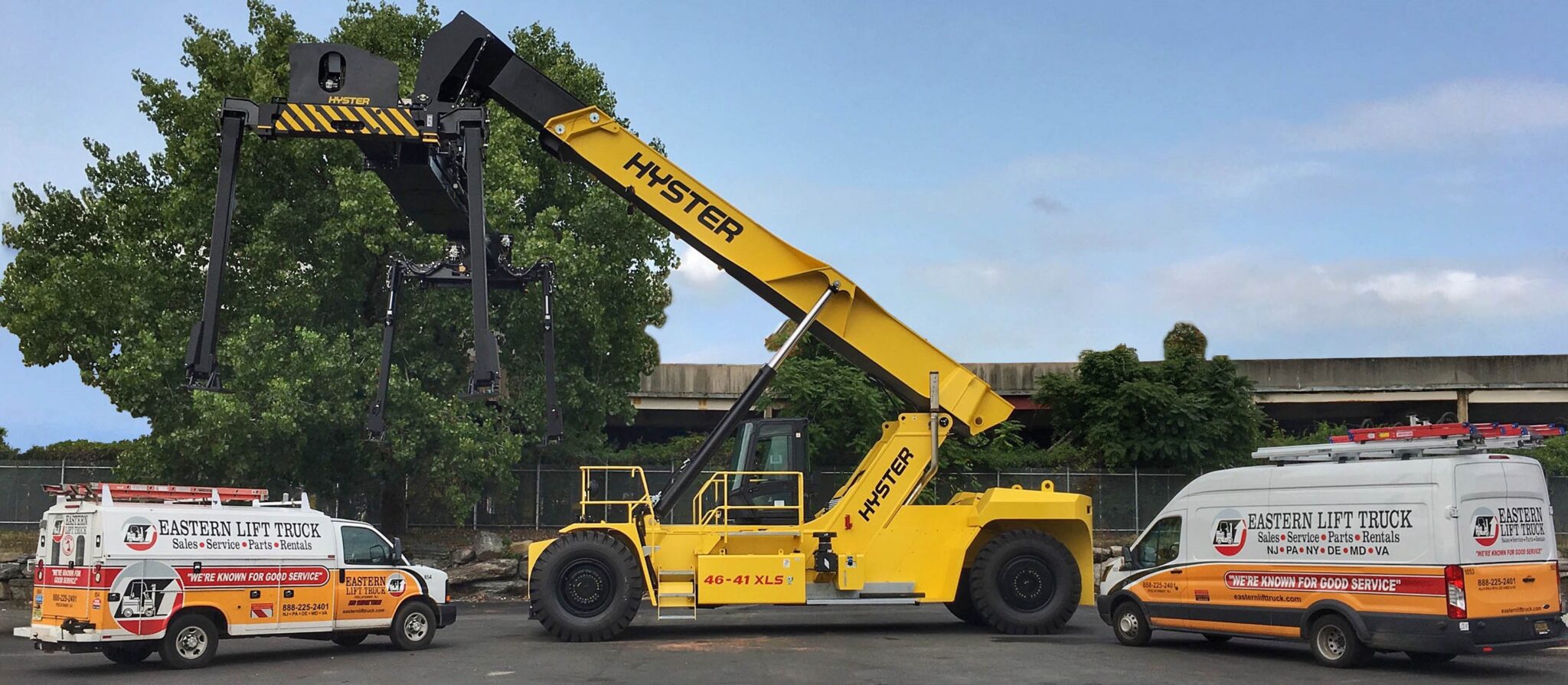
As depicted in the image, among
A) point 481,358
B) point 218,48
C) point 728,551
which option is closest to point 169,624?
point 481,358

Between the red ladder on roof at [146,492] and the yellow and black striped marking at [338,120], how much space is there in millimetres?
4441

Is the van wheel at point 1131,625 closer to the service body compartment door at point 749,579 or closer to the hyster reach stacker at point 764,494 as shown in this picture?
the hyster reach stacker at point 764,494

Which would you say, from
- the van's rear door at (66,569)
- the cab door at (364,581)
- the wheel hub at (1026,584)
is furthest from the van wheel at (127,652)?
the wheel hub at (1026,584)

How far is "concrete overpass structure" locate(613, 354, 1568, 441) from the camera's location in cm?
3791

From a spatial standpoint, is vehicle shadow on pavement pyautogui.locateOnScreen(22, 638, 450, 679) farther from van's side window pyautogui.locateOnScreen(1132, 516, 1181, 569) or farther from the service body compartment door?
van's side window pyautogui.locateOnScreen(1132, 516, 1181, 569)

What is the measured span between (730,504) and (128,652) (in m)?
7.75

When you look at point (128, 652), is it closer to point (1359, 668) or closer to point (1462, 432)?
point (1359, 668)

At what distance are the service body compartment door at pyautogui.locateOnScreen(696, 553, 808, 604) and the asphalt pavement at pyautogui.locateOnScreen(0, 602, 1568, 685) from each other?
580 mm

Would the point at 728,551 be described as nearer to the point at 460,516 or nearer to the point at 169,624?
the point at 169,624

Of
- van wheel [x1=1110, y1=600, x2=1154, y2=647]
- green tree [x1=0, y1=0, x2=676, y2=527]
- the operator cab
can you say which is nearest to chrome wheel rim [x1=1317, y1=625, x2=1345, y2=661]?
van wheel [x1=1110, y1=600, x2=1154, y2=647]

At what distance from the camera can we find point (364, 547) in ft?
55.0

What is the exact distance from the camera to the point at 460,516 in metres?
26.0

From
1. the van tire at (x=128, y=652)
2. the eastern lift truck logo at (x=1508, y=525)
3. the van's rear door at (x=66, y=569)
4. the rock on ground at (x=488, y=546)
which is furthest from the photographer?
the rock on ground at (x=488, y=546)

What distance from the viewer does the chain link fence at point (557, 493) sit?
1134 inches
